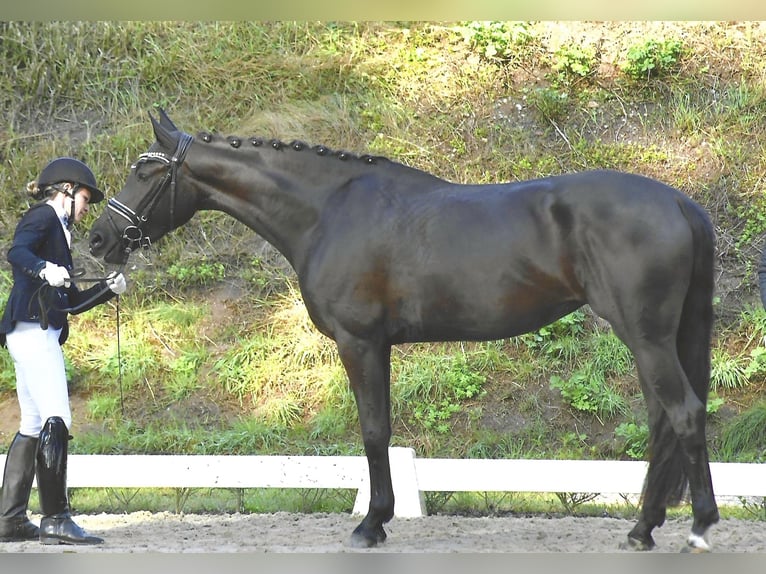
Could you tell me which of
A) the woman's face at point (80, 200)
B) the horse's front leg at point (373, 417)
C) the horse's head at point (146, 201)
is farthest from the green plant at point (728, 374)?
the woman's face at point (80, 200)

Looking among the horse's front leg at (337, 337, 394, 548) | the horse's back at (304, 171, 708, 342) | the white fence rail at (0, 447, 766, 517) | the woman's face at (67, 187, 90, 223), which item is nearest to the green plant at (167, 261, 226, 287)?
the white fence rail at (0, 447, 766, 517)

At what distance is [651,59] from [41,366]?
23.2ft

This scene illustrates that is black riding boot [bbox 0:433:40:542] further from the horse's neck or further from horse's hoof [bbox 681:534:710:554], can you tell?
horse's hoof [bbox 681:534:710:554]

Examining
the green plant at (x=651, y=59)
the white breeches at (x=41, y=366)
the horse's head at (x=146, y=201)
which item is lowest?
the white breeches at (x=41, y=366)

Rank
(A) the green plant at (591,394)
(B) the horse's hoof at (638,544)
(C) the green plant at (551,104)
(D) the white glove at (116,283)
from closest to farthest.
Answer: (B) the horse's hoof at (638,544) < (D) the white glove at (116,283) < (A) the green plant at (591,394) < (C) the green plant at (551,104)

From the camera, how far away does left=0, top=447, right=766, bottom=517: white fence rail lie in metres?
5.84

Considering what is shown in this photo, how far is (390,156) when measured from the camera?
9328mm

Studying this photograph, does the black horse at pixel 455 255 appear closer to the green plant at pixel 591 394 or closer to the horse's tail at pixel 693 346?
the horse's tail at pixel 693 346

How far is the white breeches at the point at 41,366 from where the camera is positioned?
15.9 ft

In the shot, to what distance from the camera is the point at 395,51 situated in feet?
33.0

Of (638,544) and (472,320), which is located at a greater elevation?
(472,320)

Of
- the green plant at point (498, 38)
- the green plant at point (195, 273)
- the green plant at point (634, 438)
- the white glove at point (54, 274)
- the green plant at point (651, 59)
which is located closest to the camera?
the white glove at point (54, 274)

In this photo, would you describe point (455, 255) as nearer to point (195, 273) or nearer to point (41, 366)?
point (41, 366)

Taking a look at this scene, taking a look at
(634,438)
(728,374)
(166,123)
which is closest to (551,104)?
(728,374)
